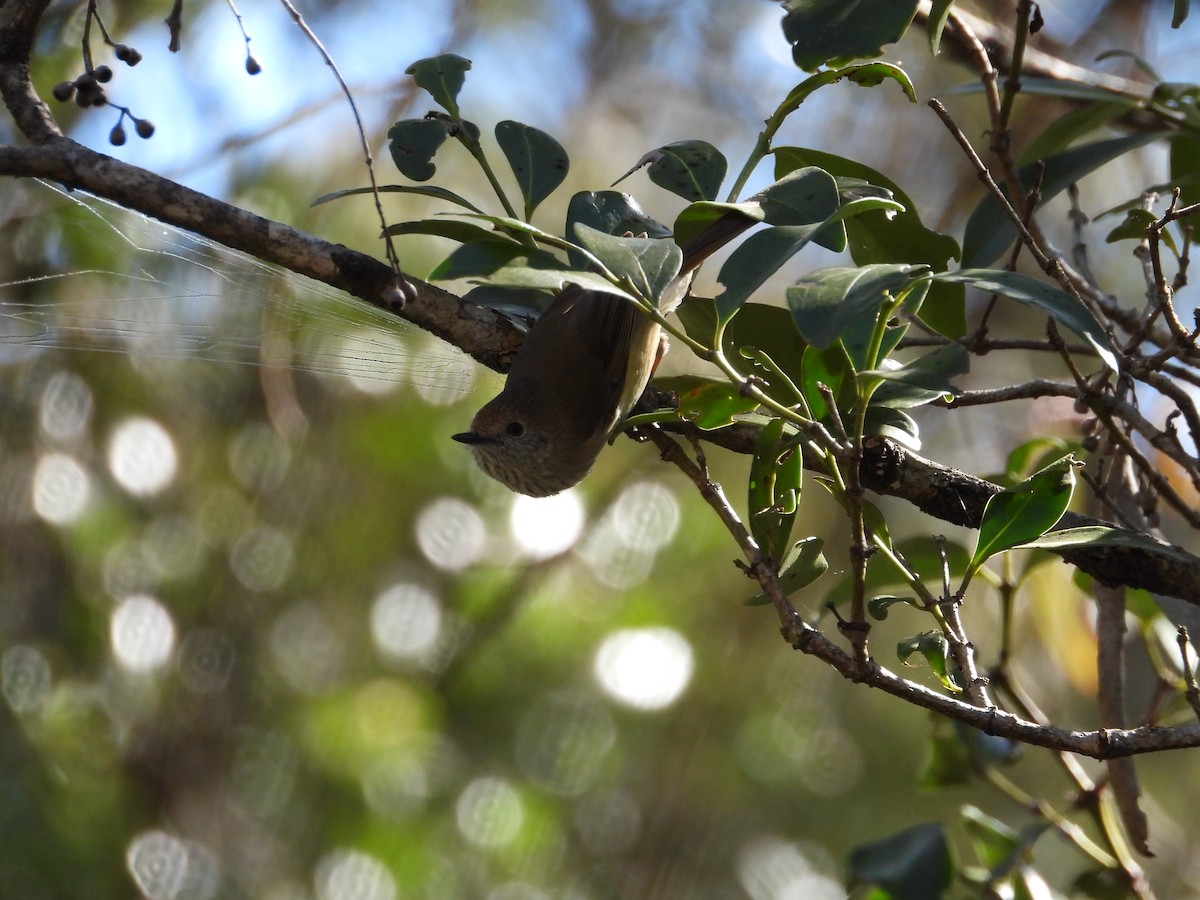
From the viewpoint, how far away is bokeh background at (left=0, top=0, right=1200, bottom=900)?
9.64 feet

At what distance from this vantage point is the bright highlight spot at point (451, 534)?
3.23m

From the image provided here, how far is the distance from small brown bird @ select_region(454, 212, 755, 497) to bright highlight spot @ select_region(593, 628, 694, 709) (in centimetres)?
100

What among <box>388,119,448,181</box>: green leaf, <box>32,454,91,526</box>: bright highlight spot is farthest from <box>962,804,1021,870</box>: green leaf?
<box>32,454,91,526</box>: bright highlight spot

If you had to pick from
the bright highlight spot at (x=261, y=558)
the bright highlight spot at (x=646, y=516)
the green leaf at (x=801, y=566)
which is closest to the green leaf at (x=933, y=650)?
the green leaf at (x=801, y=566)

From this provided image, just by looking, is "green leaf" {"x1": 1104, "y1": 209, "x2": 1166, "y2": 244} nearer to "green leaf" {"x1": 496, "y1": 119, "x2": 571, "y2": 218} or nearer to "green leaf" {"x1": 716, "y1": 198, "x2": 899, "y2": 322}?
"green leaf" {"x1": 716, "y1": 198, "x2": 899, "y2": 322}

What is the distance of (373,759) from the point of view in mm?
3088

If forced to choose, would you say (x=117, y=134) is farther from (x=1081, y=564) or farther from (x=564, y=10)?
(x=564, y=10)

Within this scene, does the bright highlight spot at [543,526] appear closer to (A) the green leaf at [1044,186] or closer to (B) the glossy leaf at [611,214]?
(A) the green leaf at [1044,186]

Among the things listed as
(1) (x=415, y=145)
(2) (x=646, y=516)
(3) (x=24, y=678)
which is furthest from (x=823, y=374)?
(3) (x=24, y=678)

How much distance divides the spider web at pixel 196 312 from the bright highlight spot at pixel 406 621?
3.13 feet

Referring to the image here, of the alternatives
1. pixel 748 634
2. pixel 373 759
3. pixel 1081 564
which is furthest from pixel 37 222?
pixel 1081 564

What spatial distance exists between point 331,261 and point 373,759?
2151 millimetres

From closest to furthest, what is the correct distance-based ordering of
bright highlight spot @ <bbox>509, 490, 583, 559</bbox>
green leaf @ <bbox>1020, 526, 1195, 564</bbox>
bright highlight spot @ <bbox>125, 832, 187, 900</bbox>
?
green leaf @ <bbox>1020, 526, 1195, 564</bbox>
bright highlight spot @ <bbox>125, 832, 187, 900</bbox>
bright highlight spot @ <bbox>509, 490, 583, 559</bbox>

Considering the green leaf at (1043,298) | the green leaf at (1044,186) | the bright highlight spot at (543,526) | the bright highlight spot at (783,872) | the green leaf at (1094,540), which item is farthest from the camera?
the bright highlight spot at (783,872)
